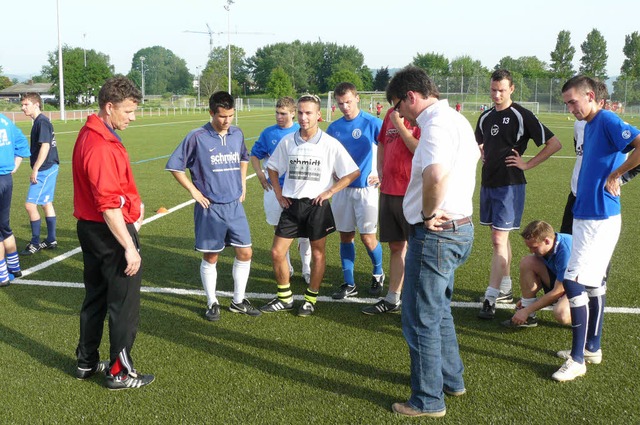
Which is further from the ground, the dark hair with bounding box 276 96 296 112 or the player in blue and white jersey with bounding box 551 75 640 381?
the dark hair with bounding box 276 96 296 112

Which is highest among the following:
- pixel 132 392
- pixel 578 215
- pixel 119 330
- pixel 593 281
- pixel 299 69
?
pixel 299 69

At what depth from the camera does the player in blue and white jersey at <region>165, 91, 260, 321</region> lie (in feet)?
→ 16.9

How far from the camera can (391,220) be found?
5.48m

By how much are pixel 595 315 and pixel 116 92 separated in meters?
3.73

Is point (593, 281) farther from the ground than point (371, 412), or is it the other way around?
point (593, 281)

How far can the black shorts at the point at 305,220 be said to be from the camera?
5.37 meters

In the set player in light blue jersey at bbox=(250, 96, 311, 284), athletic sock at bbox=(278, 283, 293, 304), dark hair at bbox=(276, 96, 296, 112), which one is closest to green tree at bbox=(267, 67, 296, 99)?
player in light blue jersey at bbox=(250, 96, 311, 284)

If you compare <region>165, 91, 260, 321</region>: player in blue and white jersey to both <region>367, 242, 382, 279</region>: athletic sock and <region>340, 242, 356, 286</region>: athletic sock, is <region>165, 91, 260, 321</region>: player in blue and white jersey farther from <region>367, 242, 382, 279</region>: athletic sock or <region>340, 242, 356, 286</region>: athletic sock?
<region>367, 242, 382, 279</region>: athletic sock

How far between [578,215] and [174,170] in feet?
10.9

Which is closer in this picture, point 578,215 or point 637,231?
point 578,215

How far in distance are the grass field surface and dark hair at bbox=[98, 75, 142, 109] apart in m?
1.98

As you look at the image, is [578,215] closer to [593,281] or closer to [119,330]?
[593,281]

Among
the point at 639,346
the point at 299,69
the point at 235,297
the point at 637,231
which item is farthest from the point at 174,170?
the point at 299,69

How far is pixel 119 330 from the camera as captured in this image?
3.98 meters
